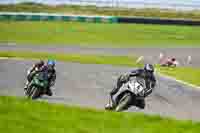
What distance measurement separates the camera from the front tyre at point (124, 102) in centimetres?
1067

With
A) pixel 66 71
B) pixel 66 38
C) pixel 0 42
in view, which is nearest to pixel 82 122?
pixel 66 71

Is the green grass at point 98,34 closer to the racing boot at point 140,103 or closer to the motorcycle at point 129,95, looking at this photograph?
the racing boot at point 140,103

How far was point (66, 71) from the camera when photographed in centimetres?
2003

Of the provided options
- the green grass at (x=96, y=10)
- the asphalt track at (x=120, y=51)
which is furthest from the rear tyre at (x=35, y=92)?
the green grass at (x=96, y=10)

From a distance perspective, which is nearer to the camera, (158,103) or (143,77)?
(143,77)

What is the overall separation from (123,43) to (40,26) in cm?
1036

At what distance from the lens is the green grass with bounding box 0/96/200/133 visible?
7.39 metres

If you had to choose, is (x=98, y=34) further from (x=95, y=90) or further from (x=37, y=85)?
(x=37, y=85)

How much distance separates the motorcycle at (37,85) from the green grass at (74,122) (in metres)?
3.12

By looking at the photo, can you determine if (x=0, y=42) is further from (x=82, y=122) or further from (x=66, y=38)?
(x=82, y=122)

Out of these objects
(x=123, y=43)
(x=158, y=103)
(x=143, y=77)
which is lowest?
(x=123, y=43)

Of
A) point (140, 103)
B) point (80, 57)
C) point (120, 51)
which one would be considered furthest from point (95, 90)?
point (120, 51)

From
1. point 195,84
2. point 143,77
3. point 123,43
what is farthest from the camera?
point 123,43

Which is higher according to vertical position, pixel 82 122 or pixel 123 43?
pixel 82 122
